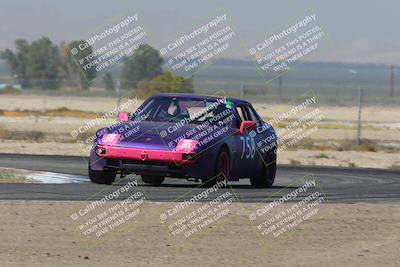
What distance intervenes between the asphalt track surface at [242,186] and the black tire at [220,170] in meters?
0.19

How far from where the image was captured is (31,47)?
11200 centimetres

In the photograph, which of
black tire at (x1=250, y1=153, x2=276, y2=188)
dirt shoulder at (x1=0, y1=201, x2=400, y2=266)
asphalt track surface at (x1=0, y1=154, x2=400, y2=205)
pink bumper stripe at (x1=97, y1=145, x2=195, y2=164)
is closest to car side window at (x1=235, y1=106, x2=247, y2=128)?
black tire at (x1=250, y1=153, x2=276, y2=188)

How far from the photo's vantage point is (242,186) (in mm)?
19891

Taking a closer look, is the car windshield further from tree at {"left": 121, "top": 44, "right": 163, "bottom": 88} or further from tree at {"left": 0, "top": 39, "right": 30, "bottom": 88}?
tree at {"left": 0, "top": 39, "right": 30, "bottom": 88}

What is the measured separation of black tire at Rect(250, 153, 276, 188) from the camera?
1966 cm

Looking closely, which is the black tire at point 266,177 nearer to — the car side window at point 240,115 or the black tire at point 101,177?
the car side window at point 240,115

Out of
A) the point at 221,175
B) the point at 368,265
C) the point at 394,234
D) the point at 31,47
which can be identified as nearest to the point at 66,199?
the point at 221,175

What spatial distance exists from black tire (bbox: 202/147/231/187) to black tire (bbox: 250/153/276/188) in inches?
59.9

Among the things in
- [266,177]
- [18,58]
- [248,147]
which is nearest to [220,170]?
[248,147]

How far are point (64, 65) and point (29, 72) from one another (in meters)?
3.96

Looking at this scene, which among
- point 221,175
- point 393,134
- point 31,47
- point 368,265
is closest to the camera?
point 368,265

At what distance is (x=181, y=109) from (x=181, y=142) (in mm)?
1191

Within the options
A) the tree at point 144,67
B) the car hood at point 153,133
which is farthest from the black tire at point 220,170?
the tree at point 144,67

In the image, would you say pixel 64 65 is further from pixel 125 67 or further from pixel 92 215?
pixel 92 215
